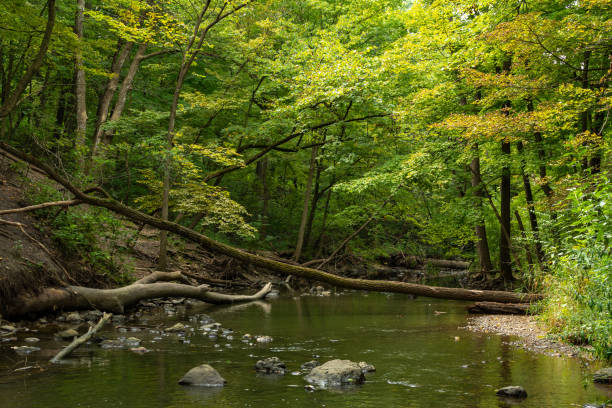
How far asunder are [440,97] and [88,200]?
12.1 m

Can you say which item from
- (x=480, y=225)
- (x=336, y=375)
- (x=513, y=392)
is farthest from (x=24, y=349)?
(x=480, y=225)

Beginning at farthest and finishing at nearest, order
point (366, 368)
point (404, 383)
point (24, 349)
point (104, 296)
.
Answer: point (104, 296)
point (24, 349)
point (366, 368)
point (404, 383)

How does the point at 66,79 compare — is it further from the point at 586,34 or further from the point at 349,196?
the point at 586,34

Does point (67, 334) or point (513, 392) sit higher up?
point (67, 334)

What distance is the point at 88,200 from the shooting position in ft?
24.7

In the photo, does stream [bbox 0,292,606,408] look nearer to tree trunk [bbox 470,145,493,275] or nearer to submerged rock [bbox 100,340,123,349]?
submerged rock [bbox 100,340,123,349]

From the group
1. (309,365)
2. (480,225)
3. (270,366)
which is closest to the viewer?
(270,366)

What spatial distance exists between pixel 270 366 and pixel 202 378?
1.02 metres

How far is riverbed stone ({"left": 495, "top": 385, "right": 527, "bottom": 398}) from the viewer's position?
548cm

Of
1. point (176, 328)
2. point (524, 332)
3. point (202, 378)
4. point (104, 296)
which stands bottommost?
point (524, 332)

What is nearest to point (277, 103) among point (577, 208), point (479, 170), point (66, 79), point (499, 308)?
point (479, 170)

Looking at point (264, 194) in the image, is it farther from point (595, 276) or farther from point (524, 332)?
point (595, 276)

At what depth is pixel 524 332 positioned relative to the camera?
9625mm

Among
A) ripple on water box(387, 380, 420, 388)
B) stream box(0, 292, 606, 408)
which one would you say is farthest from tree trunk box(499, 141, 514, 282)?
ripple on water box(387, 380, 420, 388)
